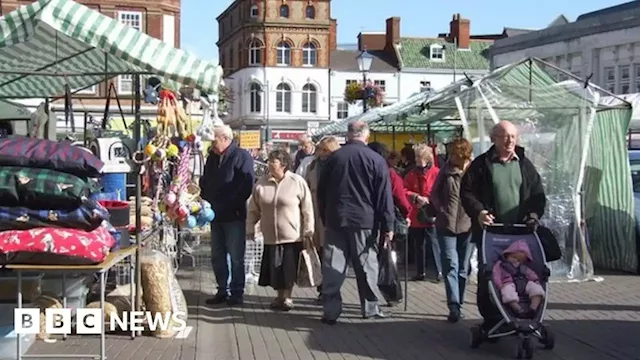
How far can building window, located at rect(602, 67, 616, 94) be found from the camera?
40281 millimetres

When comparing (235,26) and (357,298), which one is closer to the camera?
(357,298)

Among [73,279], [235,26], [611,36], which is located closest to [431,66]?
[235,26]

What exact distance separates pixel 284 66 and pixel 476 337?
62163mm

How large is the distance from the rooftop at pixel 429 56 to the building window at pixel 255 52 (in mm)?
10871

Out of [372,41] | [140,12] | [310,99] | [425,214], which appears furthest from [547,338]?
[372,41]

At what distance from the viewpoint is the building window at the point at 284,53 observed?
69500 mm

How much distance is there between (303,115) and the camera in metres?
68.5

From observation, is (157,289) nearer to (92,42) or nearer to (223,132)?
(223,132)

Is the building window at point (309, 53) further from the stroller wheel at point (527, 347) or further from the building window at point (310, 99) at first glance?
the stroller wheel at point (527, 347)

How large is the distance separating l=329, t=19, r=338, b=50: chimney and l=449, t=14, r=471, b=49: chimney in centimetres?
934

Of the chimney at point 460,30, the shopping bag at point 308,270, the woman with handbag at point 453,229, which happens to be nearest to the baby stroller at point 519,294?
the woman with handbag at point 453,229

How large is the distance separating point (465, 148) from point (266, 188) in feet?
7.32

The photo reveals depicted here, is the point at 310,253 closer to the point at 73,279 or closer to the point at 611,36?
the point at 73,279

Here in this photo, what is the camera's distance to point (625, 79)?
39750 millimetres
